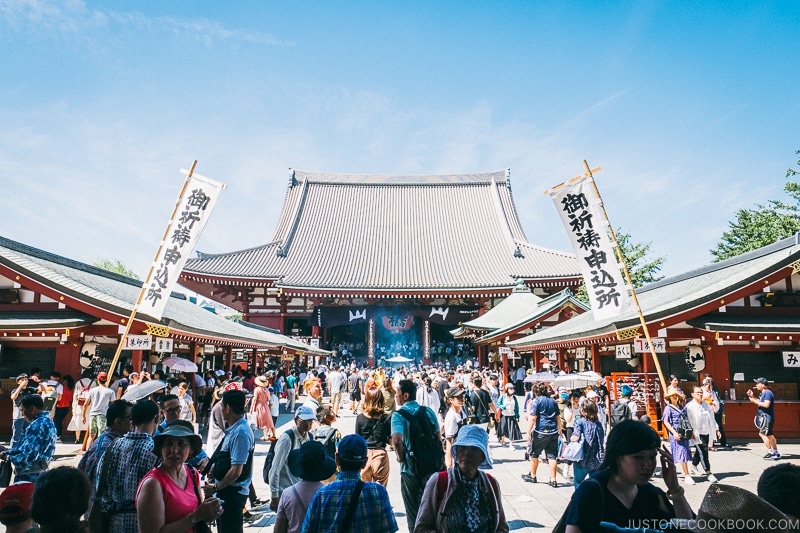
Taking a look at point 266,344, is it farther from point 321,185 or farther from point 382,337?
point 321,185

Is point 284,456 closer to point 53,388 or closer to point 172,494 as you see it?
point 172,494

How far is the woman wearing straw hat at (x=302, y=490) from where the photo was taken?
3041 mm

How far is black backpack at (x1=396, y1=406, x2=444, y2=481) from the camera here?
180 inches

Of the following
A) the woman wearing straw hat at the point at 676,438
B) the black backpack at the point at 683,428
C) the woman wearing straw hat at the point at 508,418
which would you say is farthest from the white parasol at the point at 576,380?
the black backpack at the point at 683,428

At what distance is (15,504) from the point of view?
2418 millimetres

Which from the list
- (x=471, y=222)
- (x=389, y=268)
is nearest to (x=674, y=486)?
(x=389, y=268)

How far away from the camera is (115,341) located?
13125 millimetres

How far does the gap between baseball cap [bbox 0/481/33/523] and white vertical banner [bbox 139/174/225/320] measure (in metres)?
6.57

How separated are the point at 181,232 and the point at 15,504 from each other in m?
6.85

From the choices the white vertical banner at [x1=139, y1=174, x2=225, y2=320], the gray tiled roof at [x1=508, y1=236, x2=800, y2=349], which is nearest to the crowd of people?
the white vertical banner at [x1=139, y1=174, x2=225, y2=320]

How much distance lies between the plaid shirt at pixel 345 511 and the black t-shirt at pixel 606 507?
38.0 inches

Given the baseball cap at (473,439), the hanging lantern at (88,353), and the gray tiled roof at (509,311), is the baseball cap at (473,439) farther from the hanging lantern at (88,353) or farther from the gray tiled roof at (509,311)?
the gray tiled roof at (509,311)

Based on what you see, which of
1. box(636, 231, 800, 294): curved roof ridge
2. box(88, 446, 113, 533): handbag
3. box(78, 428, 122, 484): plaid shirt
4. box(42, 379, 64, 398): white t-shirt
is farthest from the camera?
box(636, 231, 800, 294): curved roof ridge

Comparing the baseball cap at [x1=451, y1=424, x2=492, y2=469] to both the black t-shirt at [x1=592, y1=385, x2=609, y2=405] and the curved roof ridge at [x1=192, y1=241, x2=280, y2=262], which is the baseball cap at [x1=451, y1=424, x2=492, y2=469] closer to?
the black t-shirt at [x1=592, y1=385, x2=609, y2=405]
